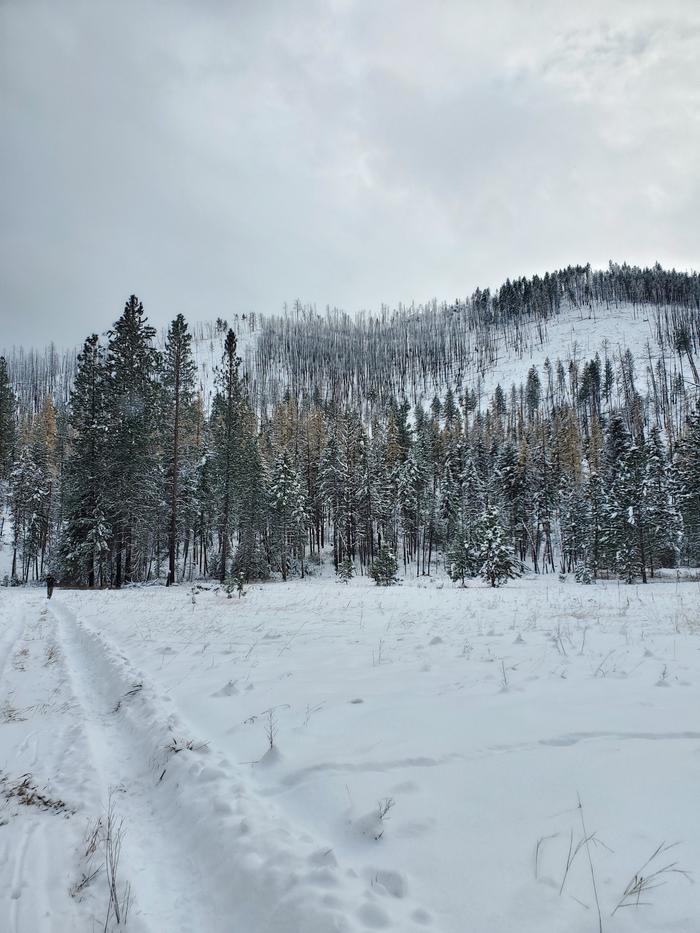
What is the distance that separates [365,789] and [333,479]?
4923 centimetres

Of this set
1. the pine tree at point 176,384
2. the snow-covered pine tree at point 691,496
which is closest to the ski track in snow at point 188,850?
the pine tree at point 176,384

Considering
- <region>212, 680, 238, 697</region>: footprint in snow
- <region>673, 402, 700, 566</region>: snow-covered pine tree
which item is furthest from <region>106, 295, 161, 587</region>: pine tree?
<region>673, 402, 700, 566</region>: snow-covered pine tree

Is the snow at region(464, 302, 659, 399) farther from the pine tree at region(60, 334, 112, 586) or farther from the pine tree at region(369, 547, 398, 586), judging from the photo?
the pine tree at region(60, 334, 112, 586)

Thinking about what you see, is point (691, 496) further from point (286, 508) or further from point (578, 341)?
point (578, 341)

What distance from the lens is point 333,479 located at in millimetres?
52594

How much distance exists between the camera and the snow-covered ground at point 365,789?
7.88ft

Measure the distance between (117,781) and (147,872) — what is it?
4.77 ft

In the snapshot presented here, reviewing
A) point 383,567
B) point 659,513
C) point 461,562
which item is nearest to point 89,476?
point 383,567

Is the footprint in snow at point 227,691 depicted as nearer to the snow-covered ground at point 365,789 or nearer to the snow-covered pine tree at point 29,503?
the snow-covered ground at point 365,789

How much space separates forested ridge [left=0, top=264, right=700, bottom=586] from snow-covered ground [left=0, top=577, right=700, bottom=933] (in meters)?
7.64

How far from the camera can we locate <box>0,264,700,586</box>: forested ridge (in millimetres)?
27781

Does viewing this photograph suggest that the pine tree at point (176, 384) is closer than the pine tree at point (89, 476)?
No

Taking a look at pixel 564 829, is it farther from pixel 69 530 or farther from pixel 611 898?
pixel 69 530

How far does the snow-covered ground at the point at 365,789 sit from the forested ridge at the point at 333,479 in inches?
301
